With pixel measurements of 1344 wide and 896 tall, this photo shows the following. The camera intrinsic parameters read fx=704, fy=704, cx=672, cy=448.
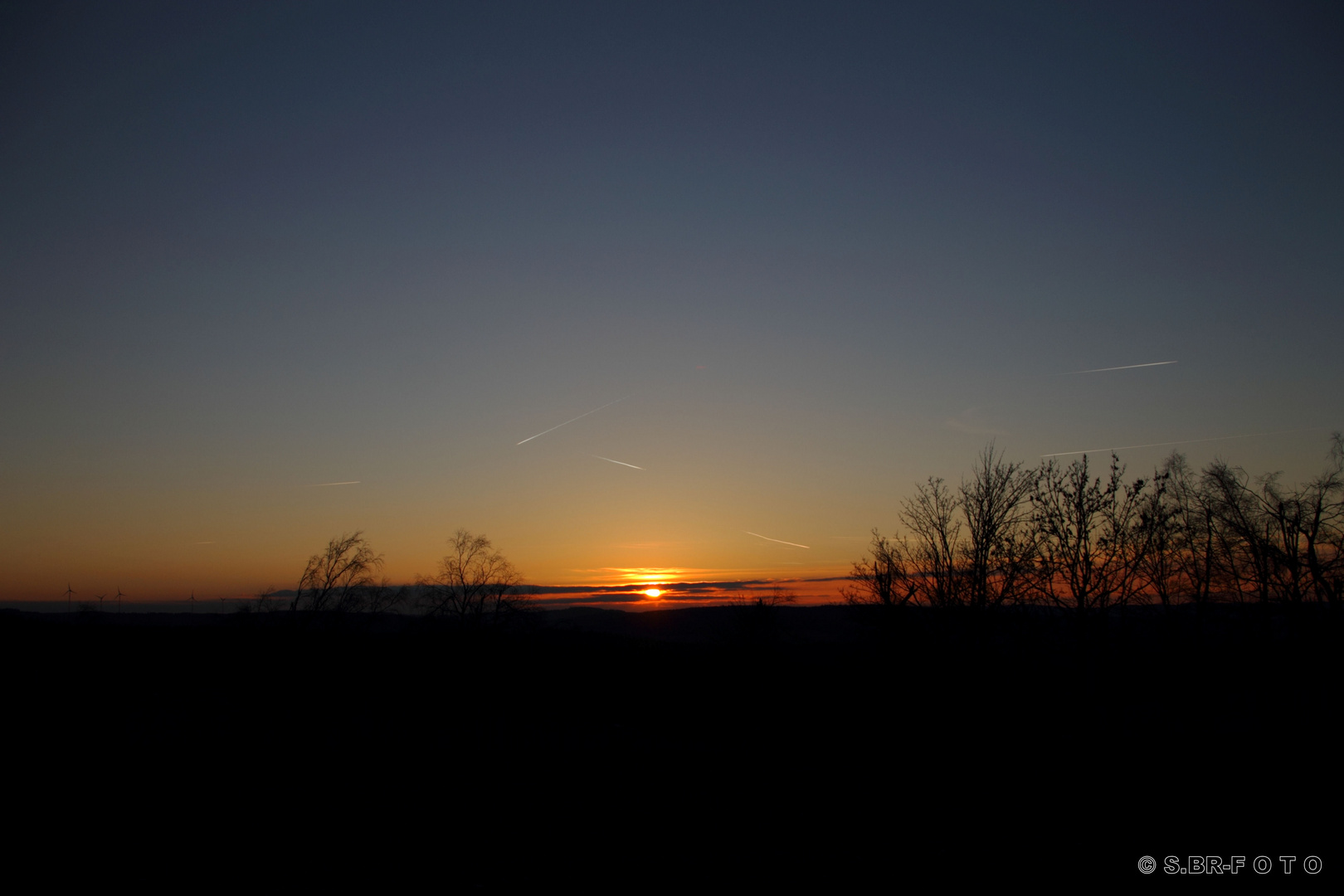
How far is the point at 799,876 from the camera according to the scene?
33.3 ft

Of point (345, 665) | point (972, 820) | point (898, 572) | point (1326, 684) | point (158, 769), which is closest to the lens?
point (972, 820)

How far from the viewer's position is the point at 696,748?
846 inches

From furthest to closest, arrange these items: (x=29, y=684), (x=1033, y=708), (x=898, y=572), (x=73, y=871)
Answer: (x=898, y=572) < (x=1033, y=708) < (x=29, y=684) < (x=73, y=871)

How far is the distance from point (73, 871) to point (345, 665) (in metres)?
17.9

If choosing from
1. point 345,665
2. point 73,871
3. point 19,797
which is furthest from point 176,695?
point 73,871

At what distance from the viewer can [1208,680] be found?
107 ft

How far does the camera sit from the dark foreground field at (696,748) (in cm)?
1193

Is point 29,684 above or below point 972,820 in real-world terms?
above

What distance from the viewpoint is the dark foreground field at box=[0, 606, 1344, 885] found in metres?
11.9

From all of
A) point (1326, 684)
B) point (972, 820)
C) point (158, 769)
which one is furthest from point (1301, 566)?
point (158, 769)

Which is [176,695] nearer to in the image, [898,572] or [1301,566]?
[898,572]

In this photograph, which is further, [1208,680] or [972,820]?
[1208,680]

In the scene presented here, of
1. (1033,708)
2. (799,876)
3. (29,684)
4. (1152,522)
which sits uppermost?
(1152,522)

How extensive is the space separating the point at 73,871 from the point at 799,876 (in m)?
10.2
